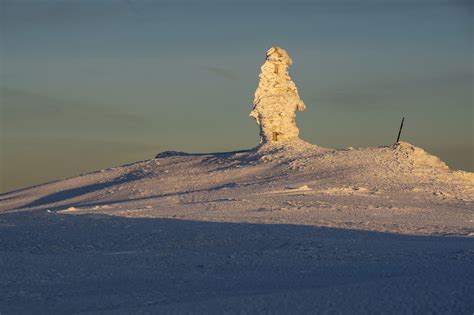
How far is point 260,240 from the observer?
2205 centimetres

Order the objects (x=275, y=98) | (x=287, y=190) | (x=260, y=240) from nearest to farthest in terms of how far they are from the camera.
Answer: (x=260, y=240), (x=287, y=190), (x=275, y=98)

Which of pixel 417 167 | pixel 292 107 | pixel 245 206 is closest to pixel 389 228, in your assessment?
pixel 245 206

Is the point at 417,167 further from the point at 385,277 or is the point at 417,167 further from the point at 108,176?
the point at 385,277

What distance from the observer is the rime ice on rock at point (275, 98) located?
41469mm

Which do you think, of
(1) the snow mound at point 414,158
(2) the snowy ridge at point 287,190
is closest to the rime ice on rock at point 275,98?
(2) the snowy ridge at point 287,190

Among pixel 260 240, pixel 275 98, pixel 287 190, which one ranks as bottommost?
pixel 260 240

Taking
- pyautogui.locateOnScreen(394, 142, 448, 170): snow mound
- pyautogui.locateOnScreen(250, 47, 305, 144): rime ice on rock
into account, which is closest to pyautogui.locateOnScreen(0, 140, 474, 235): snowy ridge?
pyautogui.locateOnScreen(394, 142, 448, 170): snow mound

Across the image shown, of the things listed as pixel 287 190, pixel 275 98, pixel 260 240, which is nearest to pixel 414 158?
pixel 275 98

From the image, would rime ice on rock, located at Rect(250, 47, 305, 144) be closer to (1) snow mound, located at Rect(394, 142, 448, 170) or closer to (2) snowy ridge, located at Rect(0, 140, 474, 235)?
(2) snowy ridge, located at Rect(0, 140, 474, 235)

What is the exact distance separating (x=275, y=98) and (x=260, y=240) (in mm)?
20179

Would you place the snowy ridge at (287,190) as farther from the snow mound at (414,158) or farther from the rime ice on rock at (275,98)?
the rime ice on rock at (275,98)

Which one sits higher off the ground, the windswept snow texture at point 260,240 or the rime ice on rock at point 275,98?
the rime ice on rock at point 275,98

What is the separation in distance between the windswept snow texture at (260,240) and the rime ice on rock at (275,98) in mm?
1196

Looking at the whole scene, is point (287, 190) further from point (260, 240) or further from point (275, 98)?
point (260, 240)
